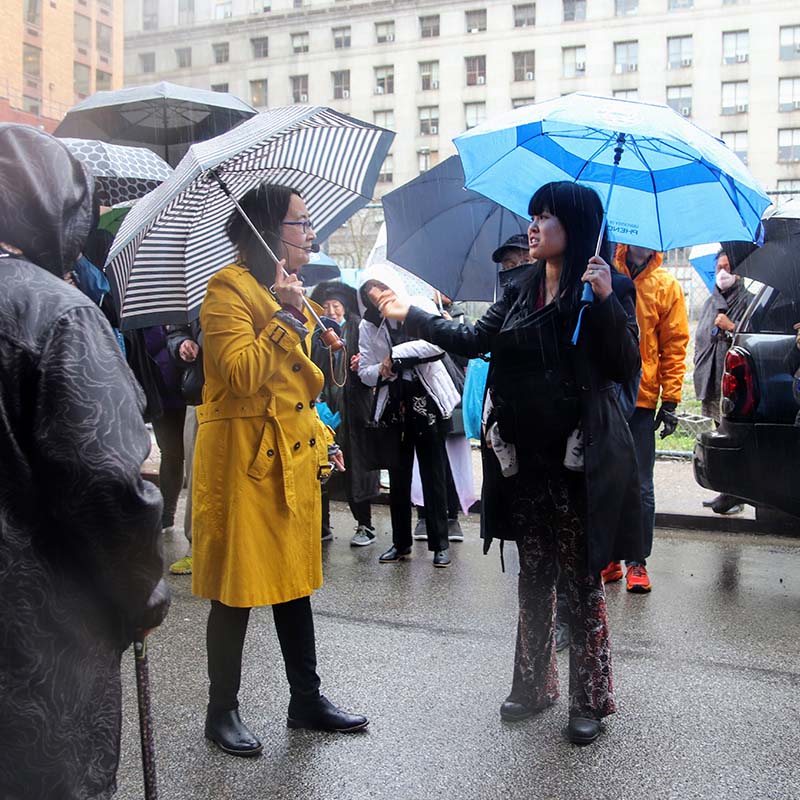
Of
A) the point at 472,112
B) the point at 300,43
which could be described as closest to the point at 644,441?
the point at 472,112

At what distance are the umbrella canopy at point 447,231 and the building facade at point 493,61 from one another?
49.2 m

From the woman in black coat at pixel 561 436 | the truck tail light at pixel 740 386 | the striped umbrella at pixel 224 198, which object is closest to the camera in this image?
the woman in black coat at pixel 561 436

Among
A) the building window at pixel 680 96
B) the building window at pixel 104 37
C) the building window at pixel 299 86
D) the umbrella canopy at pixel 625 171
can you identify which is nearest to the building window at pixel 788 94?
the building window at pixel 680 96

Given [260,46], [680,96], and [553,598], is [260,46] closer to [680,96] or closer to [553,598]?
[680,96]

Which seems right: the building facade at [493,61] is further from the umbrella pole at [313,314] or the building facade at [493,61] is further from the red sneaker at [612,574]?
the umbrella pole at [313,314]

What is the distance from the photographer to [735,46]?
55.8 meters

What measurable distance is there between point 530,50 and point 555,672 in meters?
61.7

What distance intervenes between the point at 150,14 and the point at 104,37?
13.8 meters

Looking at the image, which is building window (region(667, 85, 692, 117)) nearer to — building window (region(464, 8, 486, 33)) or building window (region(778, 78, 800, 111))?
building window (region(778, 78, 800, 111))

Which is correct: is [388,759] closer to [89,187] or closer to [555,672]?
[555,672]

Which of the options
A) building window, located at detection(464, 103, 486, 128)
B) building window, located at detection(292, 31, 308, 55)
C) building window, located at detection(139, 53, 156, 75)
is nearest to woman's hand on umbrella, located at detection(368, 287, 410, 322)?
building window, located at detection(139, 53, 156, 75)

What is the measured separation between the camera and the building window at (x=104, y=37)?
57.6m

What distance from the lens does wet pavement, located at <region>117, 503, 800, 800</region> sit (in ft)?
10.8

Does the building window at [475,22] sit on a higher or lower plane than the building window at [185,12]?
higher
